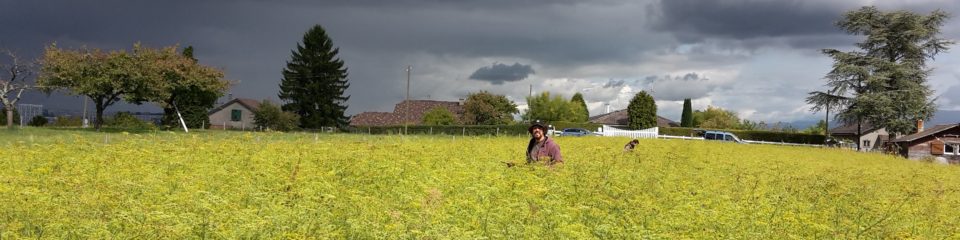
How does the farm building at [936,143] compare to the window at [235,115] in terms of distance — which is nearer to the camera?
the farm building at [936,143]

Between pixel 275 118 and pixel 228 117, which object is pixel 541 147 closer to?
pixel 275 118

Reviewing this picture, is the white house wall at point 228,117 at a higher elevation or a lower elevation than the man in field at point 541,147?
higher

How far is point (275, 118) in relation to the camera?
7081 centimetres

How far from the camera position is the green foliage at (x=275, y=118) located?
69.9 metres

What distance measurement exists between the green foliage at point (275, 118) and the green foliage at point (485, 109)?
2399 centimetres

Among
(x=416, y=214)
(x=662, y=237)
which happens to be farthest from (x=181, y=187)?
(x=662, y=237)

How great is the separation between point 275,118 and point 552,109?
4430 cm

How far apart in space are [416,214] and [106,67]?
4331 cm

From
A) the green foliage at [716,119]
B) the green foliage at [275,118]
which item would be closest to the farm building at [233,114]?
the green foliage at [275,118]

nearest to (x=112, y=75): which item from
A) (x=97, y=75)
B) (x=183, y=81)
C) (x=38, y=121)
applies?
(x=97, y=75)

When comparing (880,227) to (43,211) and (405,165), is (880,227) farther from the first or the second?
(43,211)

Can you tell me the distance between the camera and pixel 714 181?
1337cm

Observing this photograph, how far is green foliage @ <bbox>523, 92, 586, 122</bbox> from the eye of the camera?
101m

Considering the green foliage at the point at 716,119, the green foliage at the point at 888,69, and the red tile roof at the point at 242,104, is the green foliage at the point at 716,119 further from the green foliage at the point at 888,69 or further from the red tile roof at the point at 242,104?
the red tile roof at the point at 242,104
